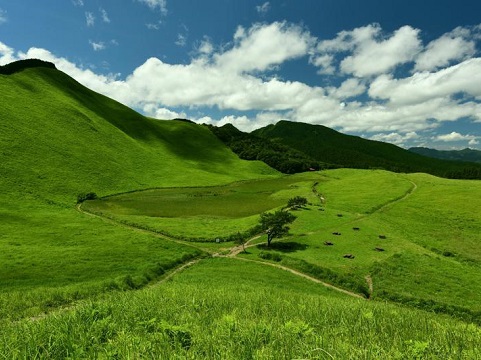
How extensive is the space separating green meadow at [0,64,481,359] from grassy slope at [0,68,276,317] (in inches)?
18.6

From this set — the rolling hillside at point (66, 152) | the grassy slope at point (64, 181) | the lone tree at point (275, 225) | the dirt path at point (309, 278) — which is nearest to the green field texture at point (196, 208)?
the grassy slope at point (64, 181)

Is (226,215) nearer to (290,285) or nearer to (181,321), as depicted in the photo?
(290,285)

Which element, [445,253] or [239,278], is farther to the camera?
[445,253]

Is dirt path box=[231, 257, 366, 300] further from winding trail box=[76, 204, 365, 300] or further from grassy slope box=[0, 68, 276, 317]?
grassy slope box=[0, 68, 276, 317]

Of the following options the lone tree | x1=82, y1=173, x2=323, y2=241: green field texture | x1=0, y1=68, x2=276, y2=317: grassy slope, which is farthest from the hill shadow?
x1=0, y1=68, x2=276, y2=317: grassy slope

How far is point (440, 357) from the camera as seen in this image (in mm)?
5262

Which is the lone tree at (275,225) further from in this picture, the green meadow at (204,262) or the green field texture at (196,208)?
the green field texture at (196,208)

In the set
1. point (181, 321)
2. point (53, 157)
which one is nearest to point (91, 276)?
point (181, 321)

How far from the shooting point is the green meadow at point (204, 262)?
610 cm

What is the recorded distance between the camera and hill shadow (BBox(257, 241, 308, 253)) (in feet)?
188

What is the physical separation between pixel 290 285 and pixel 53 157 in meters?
114

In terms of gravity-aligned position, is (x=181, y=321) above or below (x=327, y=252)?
above

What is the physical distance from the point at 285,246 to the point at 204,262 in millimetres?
17013

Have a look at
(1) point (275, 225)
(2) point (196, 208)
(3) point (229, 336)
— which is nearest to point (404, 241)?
(1) point (275, 225)
